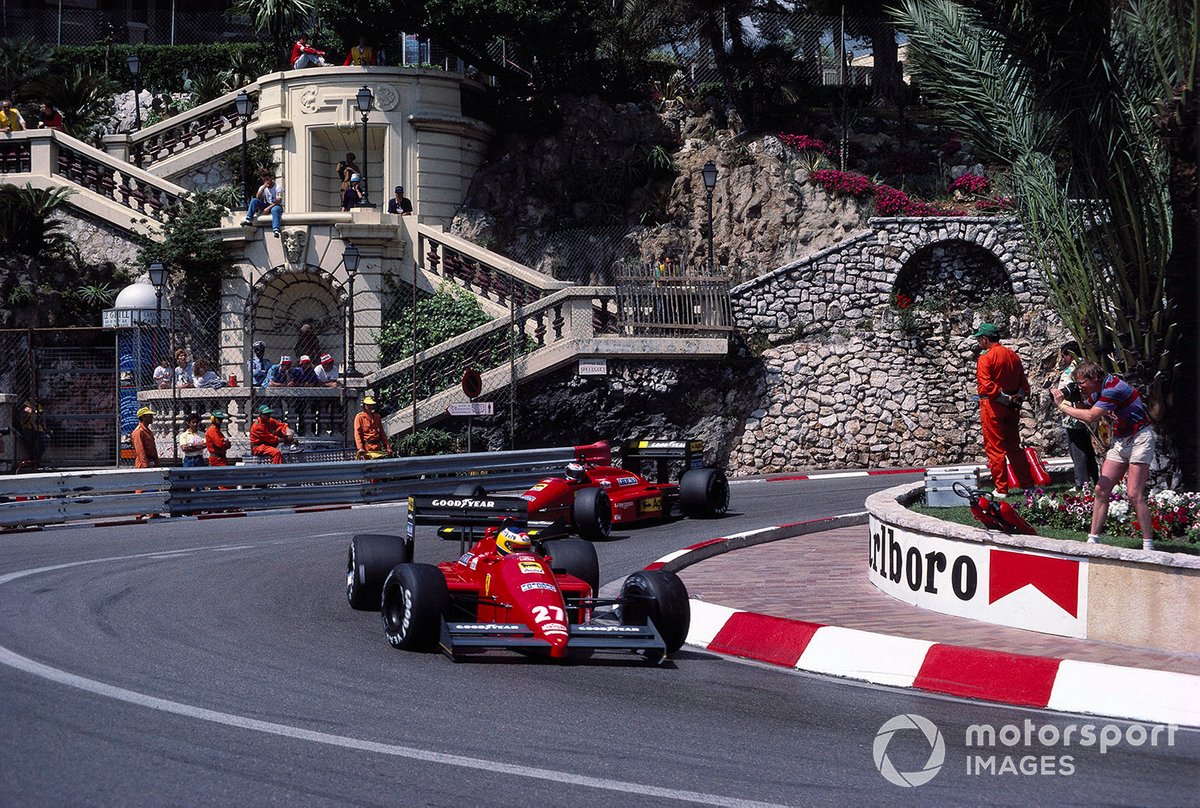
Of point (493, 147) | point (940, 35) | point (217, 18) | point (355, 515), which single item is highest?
point (217, 18)

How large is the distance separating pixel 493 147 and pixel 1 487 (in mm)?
20671

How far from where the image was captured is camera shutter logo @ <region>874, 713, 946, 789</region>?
18.5 feet

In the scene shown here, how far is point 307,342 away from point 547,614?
23956 millimetres

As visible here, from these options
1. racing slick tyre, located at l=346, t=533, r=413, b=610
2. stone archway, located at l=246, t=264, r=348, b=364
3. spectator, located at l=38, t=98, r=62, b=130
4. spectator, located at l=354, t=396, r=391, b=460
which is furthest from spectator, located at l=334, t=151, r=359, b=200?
racing slick tyre, located at l=346, t=533, r=413, b=610

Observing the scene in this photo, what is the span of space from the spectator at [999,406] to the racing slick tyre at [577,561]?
17.0ft

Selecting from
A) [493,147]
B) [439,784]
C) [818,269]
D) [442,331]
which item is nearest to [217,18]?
[493,147]

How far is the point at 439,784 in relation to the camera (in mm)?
5367

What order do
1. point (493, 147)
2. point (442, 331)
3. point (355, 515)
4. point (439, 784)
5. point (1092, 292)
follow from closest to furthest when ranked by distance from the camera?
point (439, 784) < point (1092, 292) < point (355, 515) < point (442, 331) < point (493, 147)

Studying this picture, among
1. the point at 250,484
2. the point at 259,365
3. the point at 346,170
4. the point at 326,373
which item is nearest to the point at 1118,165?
the point at 250,484

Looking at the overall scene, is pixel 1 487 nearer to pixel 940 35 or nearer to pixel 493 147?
pixel 940 35

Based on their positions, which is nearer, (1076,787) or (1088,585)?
(1076,787)

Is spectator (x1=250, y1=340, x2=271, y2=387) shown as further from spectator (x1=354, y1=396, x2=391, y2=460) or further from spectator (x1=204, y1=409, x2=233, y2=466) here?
spectator (x1=204, y1=409, x2=233, y2=466)

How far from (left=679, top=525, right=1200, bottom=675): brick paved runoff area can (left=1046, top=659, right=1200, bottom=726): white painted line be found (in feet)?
1.42

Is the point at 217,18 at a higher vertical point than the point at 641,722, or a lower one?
higher
